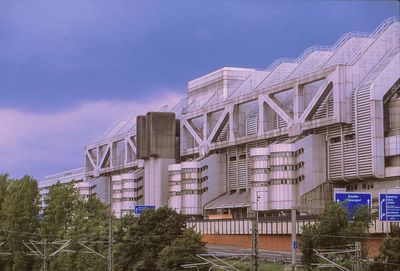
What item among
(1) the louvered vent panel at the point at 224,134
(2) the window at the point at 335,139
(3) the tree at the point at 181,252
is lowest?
(3) the tree at the point at 181,252

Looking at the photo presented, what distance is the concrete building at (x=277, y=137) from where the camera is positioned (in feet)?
253

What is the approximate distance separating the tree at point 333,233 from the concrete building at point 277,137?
22535 mm

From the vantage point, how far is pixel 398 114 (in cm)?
7669

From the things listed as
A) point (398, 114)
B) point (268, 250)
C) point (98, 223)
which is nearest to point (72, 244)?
point (98, 223)

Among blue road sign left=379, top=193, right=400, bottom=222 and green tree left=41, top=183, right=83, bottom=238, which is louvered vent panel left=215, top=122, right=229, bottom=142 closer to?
green tree left=41, top=183, right=83, bottom=238

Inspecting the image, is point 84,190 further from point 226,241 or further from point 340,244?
point 340,244

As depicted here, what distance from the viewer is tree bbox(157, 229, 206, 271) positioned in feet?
186

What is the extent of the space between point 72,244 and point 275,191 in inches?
905

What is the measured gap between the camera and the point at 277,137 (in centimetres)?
8881

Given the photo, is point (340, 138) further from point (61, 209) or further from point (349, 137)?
point (61, 209)

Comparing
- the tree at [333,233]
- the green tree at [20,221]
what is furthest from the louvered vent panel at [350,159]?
the green tree at [20,221]

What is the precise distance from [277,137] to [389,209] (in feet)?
126

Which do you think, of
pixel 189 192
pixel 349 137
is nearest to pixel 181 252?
pixel 349 137

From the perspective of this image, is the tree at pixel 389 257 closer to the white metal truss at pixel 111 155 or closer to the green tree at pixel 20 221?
the green tree at pixel 20 221
